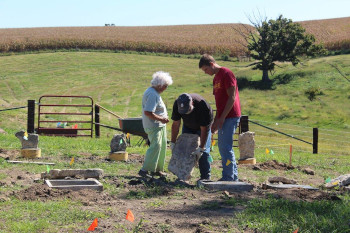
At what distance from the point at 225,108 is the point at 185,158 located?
1.08 meters

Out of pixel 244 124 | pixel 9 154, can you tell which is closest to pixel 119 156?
pixel 9 154

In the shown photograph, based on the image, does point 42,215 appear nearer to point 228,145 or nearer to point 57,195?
point 57,195

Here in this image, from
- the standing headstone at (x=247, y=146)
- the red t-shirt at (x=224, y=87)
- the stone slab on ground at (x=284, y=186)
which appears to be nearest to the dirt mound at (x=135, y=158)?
the standing headstone at (x=247, y=146)

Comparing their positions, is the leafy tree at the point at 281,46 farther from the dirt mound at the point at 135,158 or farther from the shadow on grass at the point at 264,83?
the dirt mound at the point at 135,158

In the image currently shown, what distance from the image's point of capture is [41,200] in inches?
281

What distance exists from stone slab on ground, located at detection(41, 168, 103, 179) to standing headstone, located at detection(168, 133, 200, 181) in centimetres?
120

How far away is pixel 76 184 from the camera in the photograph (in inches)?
324

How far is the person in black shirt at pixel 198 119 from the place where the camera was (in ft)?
27.3

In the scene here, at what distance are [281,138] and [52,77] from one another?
24.2 metres

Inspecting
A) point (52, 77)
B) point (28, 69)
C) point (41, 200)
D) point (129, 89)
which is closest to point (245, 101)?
point (129, 89)

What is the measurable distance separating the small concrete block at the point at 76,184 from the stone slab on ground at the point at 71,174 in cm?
47

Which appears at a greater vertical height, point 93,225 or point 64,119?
point 93,225

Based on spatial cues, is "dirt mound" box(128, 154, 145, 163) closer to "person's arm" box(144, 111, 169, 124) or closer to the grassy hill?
"person's arm" box(144, 111, 169, 124)

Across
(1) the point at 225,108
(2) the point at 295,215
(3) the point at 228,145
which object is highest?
(1) the point at 225,108
